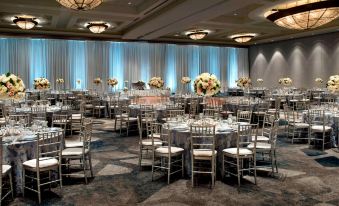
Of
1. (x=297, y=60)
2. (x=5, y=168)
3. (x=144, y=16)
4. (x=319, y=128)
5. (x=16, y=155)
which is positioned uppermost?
(x=144, y=16)

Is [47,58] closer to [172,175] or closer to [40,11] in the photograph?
[40,11]

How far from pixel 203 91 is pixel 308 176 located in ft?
7.81

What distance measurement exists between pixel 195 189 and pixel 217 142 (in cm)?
94

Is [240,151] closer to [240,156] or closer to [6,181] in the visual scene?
[240,156]

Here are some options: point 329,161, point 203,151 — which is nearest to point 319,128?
point 329,161

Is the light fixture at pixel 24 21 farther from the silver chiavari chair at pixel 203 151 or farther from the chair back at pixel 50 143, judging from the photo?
the silver chiavari chair at pixel 203 151

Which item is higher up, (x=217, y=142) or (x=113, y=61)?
(x=113, y=61)

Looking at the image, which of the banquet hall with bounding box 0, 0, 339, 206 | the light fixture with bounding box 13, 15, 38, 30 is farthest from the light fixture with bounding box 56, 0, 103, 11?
the light fixture with bounding box 13, 15, 38, 30

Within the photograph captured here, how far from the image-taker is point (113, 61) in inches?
766

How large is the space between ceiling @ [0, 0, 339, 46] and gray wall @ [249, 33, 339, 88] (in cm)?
78

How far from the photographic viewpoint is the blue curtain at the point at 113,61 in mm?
17438

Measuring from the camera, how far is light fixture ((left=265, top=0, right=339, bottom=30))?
7.34m

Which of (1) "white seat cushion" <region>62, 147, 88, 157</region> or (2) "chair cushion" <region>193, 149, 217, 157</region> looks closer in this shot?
(2) "chair cushion" <region>193, 149, 217, 157</region>

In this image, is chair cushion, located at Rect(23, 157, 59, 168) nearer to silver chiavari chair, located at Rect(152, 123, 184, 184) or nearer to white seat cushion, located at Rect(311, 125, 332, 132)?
silver chiavari chair, located at Rect(152, 123, 184, 184)
